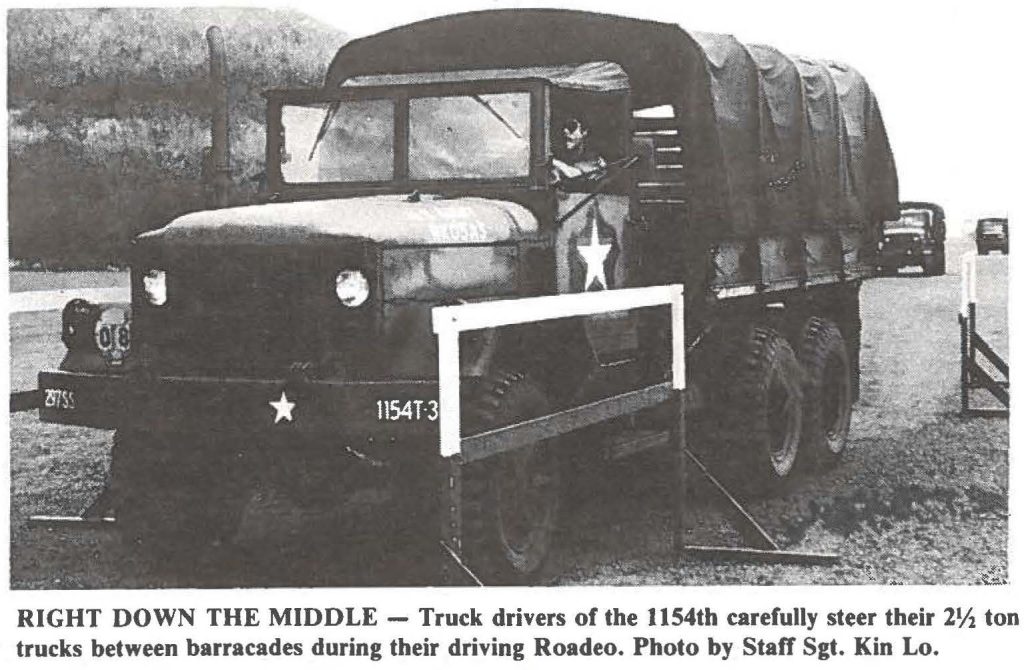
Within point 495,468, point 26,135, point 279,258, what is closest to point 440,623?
point 495,468

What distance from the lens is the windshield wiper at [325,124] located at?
24.1 feet

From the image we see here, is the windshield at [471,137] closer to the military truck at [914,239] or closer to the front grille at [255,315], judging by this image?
the front grille at [255,315]

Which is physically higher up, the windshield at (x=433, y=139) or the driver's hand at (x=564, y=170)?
the windshield at (x=433, y=139)

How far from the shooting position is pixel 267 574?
6.55m

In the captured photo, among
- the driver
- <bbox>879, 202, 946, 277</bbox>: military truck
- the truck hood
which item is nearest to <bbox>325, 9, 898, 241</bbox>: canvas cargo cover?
the driver

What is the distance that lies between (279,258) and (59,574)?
168 cm

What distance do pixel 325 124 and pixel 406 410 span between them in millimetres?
2196

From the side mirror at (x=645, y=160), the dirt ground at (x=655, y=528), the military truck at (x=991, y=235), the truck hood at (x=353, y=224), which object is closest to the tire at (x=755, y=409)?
the dirt ground at (x=655, y=528)

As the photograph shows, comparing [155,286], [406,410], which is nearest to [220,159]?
[155,286]

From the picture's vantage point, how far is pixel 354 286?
20.0 feet

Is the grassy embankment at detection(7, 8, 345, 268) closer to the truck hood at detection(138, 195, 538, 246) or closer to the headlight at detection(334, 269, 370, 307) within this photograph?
the truck hood at detection(138, 195, 538, 246)

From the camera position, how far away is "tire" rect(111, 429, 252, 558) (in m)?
6.46

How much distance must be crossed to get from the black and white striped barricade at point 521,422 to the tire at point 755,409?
50.2 inches

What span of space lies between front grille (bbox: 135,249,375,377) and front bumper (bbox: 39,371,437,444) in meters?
0.21
